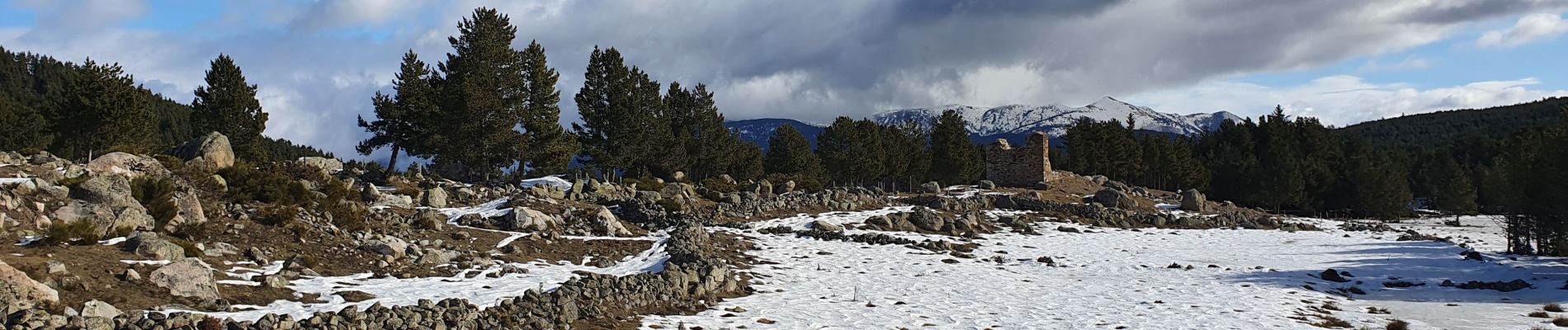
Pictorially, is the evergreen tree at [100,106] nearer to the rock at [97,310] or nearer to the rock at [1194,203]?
the rock at [97,310]

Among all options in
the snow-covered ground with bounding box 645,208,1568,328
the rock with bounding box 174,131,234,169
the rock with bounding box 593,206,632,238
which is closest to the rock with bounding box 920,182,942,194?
the snow-covered ground with bounding box 645,208,1568,328

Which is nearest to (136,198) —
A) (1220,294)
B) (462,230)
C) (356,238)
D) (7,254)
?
(356,238)

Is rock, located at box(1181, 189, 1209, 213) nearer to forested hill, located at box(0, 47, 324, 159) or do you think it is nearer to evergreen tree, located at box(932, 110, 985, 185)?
evergreen tree, located at box(932, 110, 985, 185)

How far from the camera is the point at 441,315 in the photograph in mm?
10227

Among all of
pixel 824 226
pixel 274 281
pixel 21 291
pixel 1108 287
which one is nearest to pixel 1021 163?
pixel 824 226

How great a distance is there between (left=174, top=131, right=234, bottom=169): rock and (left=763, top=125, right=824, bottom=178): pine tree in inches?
1890

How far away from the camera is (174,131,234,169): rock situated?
2602cm

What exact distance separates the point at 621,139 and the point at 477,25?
11.3 meters

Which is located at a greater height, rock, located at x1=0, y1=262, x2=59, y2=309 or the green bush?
the green bush

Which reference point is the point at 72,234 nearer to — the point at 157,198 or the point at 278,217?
the point at 157,198

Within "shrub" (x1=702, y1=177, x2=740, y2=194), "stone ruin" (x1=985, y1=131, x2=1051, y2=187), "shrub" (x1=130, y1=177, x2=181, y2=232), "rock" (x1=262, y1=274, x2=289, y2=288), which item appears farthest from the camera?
"stone ruin" (x1=985, y1=131, x2=1051, y2=187)

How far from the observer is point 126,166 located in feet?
62.1

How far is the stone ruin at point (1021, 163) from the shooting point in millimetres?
59625

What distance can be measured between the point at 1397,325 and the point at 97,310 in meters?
19.6
